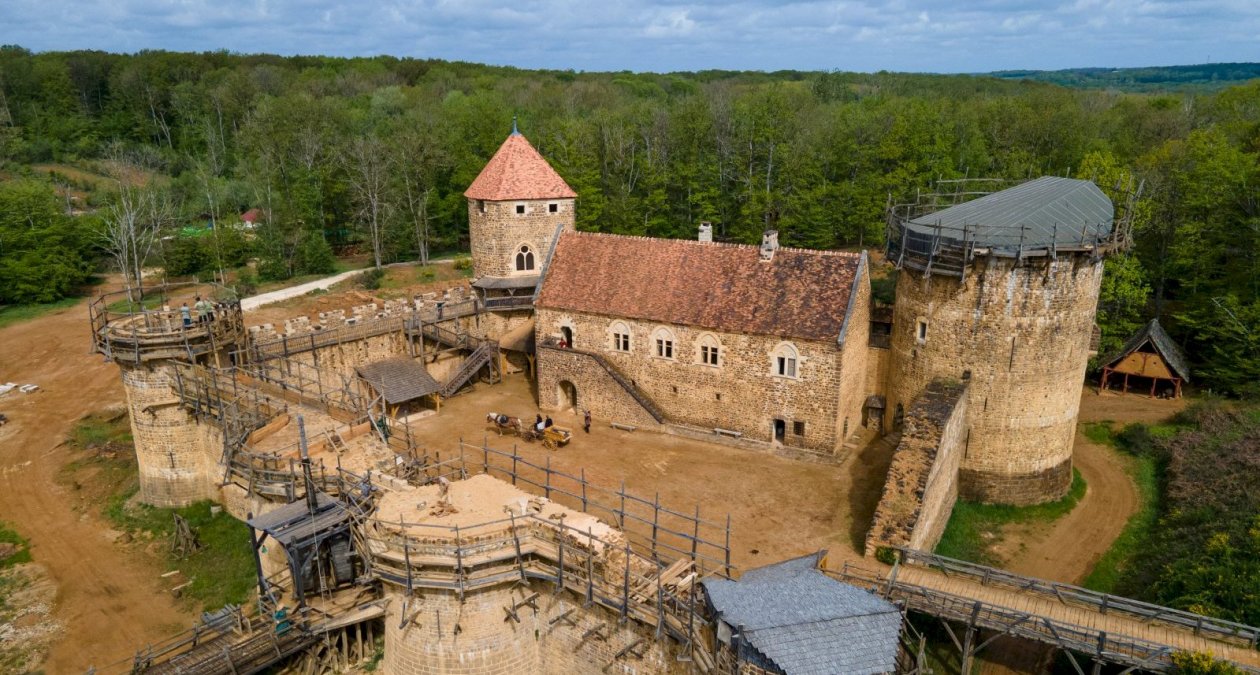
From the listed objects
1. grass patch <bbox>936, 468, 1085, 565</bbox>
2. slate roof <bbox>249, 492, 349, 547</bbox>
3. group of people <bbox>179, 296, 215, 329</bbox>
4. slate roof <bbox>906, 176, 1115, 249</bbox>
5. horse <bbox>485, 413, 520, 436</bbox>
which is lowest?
grass patch <bbox>936, 468, 1085, 565</bbox>

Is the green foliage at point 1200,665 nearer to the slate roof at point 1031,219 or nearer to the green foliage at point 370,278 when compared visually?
the slate roof at point 1031,219

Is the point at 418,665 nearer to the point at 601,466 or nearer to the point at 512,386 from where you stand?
the point at 601,466

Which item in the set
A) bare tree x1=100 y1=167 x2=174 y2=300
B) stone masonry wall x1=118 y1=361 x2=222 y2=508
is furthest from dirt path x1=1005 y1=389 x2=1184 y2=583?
bare tree x1=100 y1=167 x2=174 y2=300

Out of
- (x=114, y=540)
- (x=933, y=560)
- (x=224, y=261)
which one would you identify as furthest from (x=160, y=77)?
(x=933, y=560)

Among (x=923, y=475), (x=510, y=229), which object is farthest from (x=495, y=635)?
(x=510, y=229)

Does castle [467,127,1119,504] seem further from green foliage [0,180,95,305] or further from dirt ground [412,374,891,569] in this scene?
green foliage [0,180,95,305]

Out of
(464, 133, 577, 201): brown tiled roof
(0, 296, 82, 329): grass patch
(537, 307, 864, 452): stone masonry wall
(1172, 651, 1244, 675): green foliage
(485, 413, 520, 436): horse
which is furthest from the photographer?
(0, 296, 82, 329): grass patch

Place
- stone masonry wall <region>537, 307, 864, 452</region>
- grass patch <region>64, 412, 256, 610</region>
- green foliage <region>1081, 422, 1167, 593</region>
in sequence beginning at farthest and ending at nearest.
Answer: stone masonry wall <region>537, 307, 864, 452</region>
grass patch <region>64, 412, 256, 610</region>
green foliage <region>1081, 422, 1167, 593</region>
